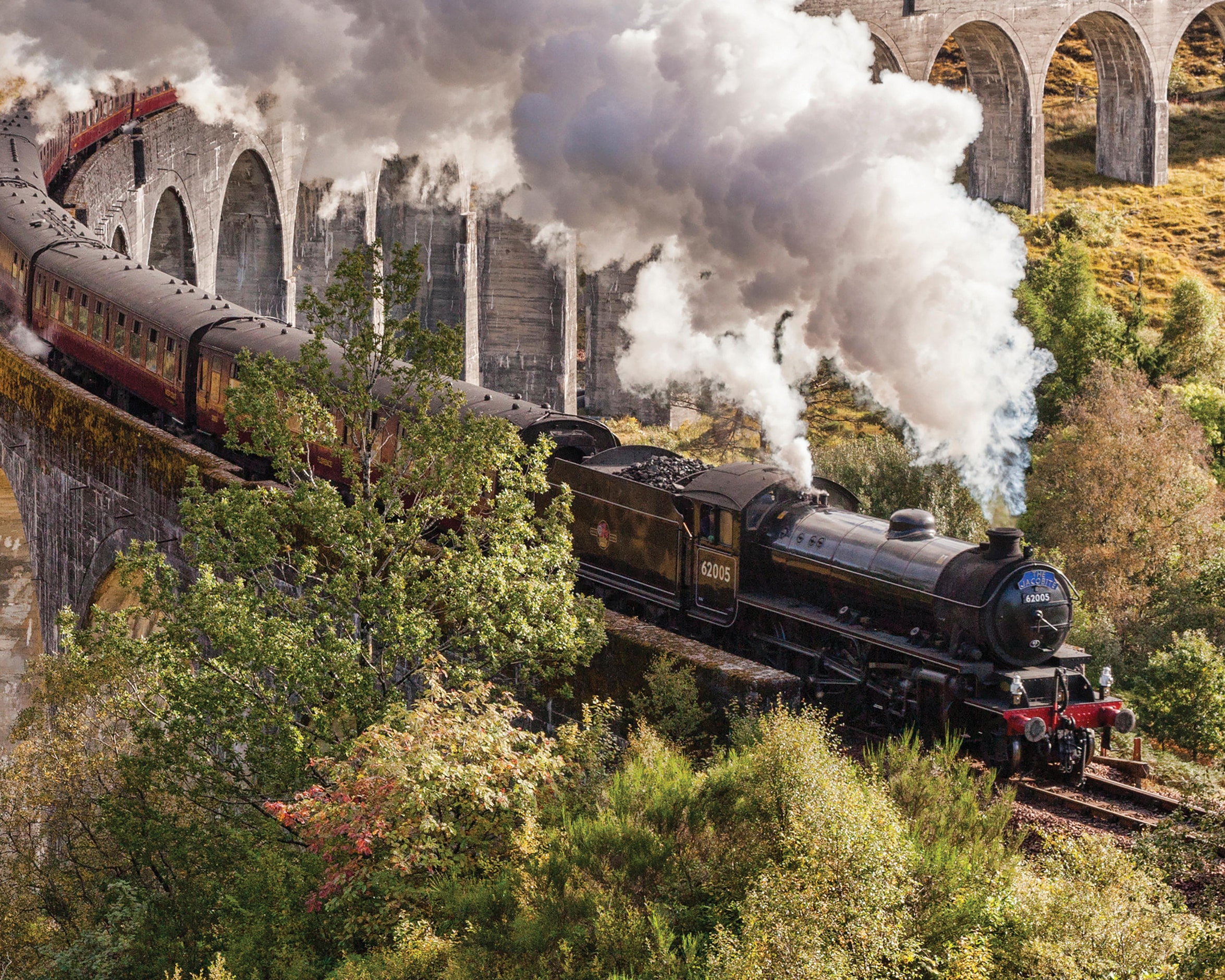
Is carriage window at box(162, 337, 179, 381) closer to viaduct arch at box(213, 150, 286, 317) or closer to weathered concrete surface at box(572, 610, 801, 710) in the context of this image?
weathered concrete surface at box(572, 610, 801, 710)

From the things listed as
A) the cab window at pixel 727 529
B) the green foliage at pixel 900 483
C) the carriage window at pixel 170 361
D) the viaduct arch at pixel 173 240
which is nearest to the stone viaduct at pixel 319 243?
the viaduct arch at pixel 173 240

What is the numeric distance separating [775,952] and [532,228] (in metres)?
31.4

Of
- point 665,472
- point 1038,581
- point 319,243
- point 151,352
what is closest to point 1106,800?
point 1038,581

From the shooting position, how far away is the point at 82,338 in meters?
21.8

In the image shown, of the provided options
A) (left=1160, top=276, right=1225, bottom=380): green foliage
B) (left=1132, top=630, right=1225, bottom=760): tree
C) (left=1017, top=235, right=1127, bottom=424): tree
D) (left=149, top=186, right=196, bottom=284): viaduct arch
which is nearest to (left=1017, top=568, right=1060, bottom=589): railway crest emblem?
(left=1132, top=630, right=1225, bottom=760): tree

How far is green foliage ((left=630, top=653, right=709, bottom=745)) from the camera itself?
38.7 feet

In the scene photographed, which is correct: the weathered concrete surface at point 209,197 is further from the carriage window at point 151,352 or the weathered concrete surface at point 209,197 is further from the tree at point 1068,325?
the tree at point 1068,325

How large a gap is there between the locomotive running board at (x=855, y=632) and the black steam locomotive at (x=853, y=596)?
2 centimetres

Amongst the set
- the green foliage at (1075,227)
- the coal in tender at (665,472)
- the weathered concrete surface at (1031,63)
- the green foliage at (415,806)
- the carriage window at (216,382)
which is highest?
the weathered concrete surface at (1031,63)

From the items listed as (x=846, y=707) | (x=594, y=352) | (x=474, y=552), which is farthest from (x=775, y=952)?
(x=594, y=352)

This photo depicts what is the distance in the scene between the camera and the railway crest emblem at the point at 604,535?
15977mm

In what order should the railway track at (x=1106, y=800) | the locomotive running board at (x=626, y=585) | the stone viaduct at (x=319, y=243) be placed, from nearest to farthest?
1. the railway track at (x=1106, y=800)
2. the locomotive running board at (x=626, y=585)
3. the stone viaduct at (x=319, y=243)

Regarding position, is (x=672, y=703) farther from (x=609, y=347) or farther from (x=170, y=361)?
(x=609, y=347)

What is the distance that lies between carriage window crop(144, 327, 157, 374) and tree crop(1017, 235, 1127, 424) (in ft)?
74.8
